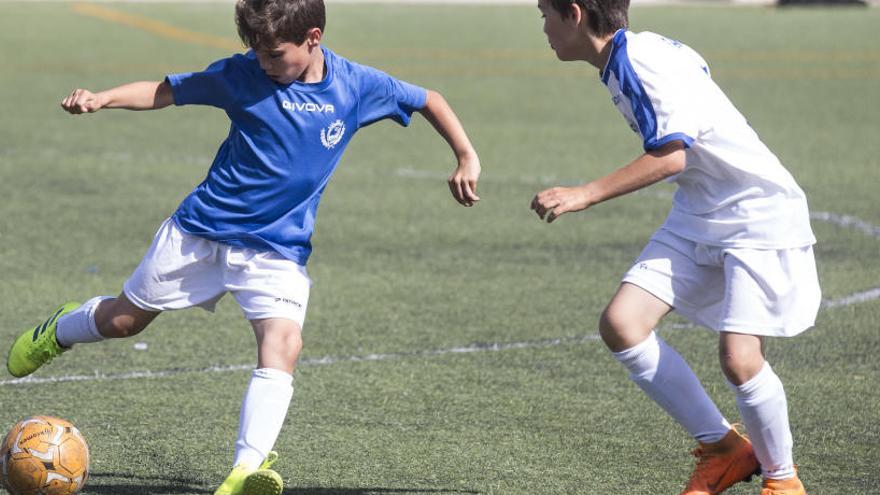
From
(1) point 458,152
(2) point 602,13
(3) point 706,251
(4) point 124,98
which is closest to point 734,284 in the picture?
(3) point 706,251

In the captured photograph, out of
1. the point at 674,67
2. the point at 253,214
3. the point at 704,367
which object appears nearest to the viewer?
the point at 674,67

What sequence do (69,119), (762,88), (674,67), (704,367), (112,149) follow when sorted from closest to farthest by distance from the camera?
1. (674,67)
2. (704,367)
3. (112,149)
4. (69,119)
5. (762,88)

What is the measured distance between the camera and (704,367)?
641 centimetres

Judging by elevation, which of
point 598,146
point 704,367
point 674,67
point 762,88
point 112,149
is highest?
point 674,67

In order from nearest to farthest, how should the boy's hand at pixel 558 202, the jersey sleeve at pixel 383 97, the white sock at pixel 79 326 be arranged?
the boy's hand at pixel 558 202 < the jersey sleeve at pixel 383 97 < the white sock at pixel 79 326

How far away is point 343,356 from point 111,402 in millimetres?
1191

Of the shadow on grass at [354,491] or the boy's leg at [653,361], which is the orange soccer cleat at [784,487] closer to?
the boy's leg at [653,361]

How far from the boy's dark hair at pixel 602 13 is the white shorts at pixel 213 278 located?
3.91 feet

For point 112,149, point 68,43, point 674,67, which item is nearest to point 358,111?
point 674,67

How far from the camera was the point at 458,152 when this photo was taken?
499 centimetres

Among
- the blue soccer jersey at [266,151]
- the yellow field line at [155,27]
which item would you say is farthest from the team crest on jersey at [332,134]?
the yellow field line at [155,27]

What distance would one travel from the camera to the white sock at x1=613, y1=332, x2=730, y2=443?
4566 millimetres

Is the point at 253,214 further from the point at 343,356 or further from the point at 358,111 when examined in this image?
the point at 343,356

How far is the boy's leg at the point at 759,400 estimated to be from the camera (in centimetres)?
443
